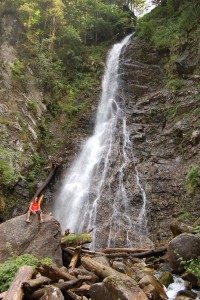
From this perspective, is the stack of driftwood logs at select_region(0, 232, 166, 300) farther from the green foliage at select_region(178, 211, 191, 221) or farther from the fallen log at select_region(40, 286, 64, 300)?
the green foliage at select_region(178, 211, 191, 221)

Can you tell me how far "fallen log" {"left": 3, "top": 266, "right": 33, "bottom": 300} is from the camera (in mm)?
4895

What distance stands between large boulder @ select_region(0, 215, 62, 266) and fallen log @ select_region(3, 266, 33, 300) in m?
2.38

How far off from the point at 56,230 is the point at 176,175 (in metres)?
8.28

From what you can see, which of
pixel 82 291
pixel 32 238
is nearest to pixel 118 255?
pixel 32 238

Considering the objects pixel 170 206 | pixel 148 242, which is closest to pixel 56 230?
pixel 148 242

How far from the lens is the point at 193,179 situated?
13359mm

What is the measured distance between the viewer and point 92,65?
24.4 metres

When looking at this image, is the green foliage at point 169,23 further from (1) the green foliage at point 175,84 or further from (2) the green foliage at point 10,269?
(2) the green foliage at point 10,269

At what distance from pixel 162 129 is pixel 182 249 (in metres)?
11.0

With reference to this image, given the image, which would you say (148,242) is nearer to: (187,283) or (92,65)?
(187,283)

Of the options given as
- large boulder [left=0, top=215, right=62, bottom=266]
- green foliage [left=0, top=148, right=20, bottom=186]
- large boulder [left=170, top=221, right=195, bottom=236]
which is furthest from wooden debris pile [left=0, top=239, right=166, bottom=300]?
green foliage [left=0, top=148, right=20, bottom=186]

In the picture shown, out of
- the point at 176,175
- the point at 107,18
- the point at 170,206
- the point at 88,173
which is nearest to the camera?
the point at 170,206

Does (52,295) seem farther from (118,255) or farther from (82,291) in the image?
(118,255)

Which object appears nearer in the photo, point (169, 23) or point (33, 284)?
point (33, 284)
